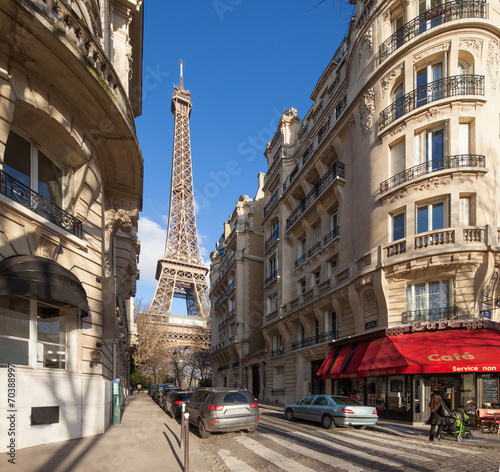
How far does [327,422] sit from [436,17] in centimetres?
1800

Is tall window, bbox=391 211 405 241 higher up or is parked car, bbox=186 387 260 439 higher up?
tall window, bbox=391 211 405 241

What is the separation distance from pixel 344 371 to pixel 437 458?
10122 mm

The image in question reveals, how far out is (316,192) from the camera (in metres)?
27.1

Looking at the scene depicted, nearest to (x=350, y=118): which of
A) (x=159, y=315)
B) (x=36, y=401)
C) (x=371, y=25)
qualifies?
(x=371, y=25)

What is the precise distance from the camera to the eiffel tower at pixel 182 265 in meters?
71.9

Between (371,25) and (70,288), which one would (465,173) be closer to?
(371,25)

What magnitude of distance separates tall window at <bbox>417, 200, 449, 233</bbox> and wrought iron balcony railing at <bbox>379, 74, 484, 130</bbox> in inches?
176

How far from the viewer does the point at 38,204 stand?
10.1 meters

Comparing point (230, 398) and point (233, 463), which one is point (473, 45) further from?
point (233, 463)

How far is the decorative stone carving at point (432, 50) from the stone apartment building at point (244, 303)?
25580mm

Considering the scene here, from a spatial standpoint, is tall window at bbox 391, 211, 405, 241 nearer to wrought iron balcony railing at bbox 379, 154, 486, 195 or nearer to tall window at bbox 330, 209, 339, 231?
wrought iron balcony railing at bbox 379, 154, 486, 195

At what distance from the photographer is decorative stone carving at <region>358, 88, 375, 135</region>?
69.5 feet

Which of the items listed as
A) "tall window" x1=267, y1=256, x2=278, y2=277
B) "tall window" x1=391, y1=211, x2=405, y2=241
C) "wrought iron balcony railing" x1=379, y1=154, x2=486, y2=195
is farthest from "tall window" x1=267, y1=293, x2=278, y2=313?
"wrought iron balcony railing" x1=379, y1=154, x2=486, y2=195

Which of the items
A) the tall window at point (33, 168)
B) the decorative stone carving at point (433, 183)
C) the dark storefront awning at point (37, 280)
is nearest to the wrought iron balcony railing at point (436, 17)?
the decorative stone carving at point (433, 183)
